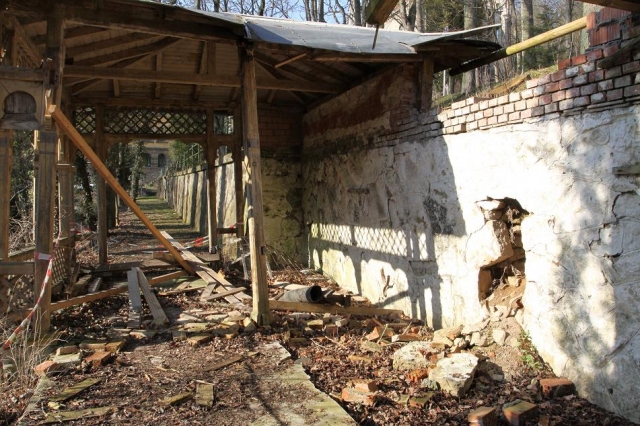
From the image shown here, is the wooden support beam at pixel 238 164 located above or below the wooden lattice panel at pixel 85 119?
below

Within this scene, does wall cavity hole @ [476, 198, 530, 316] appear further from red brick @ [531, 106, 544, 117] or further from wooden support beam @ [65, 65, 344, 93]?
wooden support beam @ [65, 65, 344, 93]

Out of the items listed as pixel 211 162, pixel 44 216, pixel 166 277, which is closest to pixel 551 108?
pixel 44 216

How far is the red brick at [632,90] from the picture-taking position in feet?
11.8

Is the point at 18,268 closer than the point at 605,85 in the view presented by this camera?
No

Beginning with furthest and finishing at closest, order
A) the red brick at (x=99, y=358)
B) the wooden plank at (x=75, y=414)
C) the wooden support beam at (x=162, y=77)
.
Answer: the wooden support beam at (x=162, y=77)
the red brick at (x=99, y=358)
the wooden plank at (x=75, y=414)

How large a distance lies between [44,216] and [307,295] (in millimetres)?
3193

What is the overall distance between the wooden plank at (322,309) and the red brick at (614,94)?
392cm

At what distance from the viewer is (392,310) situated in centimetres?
687

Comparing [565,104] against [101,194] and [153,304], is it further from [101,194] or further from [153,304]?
[101,194]

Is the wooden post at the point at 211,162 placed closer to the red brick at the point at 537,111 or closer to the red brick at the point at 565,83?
the red brick at the point at 537,111

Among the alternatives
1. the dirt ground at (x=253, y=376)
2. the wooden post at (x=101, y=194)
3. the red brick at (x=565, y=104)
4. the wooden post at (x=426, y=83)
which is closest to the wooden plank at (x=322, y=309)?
the dirt ground at (x=253, y=376)

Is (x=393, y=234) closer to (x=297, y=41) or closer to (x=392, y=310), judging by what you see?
(x=392, y=310)

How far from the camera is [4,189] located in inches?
210

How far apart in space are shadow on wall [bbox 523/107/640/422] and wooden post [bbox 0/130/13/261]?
212 inches
